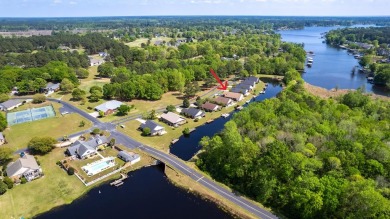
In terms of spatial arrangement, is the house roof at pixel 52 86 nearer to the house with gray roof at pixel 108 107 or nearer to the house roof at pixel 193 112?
the house with gray roof at pixel 108 107

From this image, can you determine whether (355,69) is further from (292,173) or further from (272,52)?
(292,173)

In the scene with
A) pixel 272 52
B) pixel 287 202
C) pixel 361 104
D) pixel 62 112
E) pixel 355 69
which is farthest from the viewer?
pixel 272 52

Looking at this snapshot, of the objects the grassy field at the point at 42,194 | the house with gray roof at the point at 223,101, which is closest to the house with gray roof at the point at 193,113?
the house with gray roof at the point at 223,101

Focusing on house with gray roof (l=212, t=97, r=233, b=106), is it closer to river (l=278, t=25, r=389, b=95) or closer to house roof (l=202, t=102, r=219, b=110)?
house roof (l=202, t=102, r=219, b=110)

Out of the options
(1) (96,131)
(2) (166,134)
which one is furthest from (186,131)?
(1) (96,131)

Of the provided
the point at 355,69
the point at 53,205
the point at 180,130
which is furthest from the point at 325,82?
the point at 53,205
